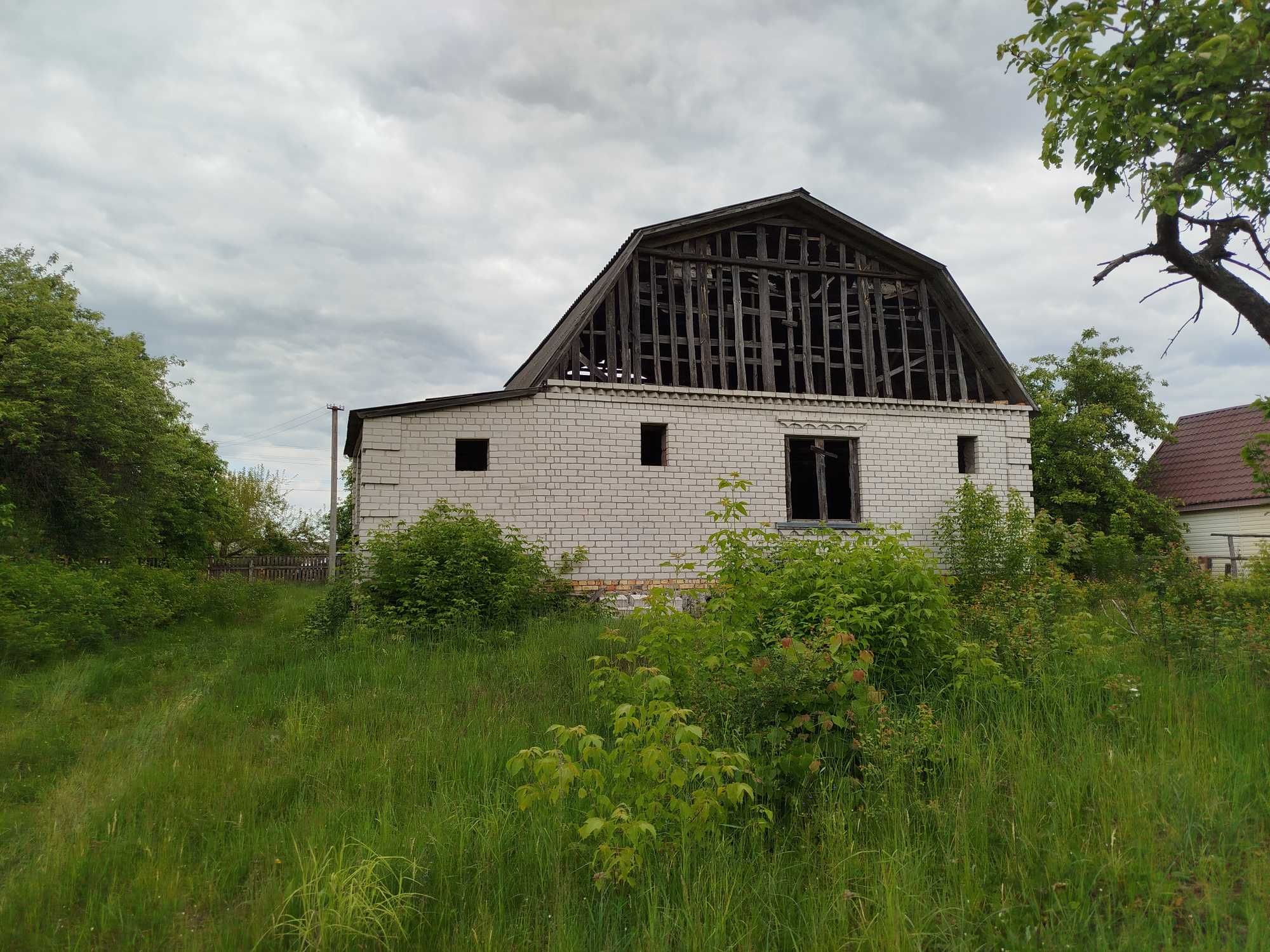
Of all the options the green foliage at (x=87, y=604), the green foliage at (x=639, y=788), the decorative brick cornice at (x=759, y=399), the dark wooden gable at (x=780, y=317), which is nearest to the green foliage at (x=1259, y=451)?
the green foliage at (x=639, y=788)

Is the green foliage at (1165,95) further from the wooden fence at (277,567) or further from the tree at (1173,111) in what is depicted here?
the wooden fence at (277,567)

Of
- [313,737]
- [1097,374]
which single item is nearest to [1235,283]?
[313,737]

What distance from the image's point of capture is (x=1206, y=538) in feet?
63.6

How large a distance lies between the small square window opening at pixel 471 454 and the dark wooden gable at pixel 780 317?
1.60m

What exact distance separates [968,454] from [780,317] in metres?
4.46

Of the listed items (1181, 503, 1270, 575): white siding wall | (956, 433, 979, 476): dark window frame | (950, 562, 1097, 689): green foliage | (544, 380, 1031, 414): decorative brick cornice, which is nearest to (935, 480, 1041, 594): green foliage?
(956, 433, 979, 476): dark window frame

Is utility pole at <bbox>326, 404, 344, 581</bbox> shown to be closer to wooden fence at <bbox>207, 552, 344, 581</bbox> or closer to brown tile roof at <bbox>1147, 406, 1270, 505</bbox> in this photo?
wooden fence at <bbox>207, 552, 344, 581</bbox>

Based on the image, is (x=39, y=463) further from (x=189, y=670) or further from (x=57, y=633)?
(x=189, y=670)

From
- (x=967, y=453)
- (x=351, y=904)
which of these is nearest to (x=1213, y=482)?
(x=967, y=453)

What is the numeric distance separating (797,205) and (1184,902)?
12566 millimetres

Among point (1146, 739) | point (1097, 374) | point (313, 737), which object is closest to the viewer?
point (1146, 739)

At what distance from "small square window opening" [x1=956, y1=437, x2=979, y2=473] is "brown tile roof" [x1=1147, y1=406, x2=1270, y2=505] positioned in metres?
9.65

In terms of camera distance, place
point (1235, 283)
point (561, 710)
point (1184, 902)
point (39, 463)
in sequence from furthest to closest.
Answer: point (39, 463), point (561, 710), point (1235, 283), point (1184, 902)

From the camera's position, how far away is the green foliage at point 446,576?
9.79 metres
